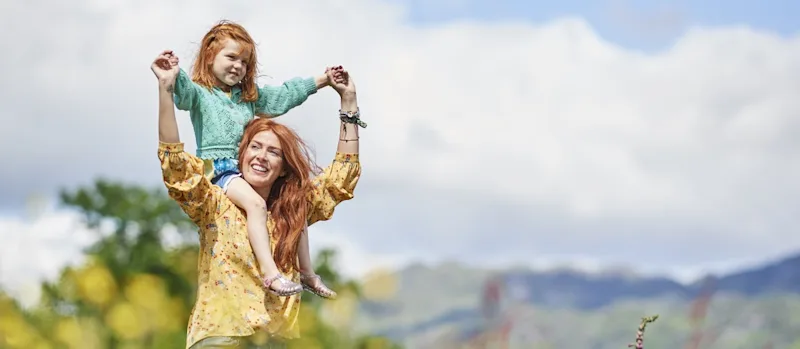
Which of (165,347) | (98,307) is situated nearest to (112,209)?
(98,307)

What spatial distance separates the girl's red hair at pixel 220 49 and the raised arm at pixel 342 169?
0.32m

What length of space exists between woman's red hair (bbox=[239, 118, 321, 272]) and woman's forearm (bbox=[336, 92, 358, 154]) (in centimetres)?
17

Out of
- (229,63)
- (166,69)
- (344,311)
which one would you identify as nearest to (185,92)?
(166,69)

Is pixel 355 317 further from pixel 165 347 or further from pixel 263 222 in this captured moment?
pixel 263 222

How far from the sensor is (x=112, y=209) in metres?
27.6

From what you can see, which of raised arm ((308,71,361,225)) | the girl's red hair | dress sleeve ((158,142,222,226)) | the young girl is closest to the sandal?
the young girl

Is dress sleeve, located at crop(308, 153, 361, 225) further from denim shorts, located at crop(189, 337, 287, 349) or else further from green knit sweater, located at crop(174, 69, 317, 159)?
denim shorts, located at crop(189, 337, 287, 349)

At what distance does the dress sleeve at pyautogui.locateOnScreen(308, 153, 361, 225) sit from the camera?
567cm

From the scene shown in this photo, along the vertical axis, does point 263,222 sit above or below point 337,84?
below

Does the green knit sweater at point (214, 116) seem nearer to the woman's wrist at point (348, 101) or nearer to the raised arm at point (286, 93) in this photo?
the raised arm at point (286, 93)

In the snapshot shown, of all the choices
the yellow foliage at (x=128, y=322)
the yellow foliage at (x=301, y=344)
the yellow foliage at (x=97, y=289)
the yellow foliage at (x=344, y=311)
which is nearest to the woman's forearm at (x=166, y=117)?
the yellow foliage at (x=301, y=344)

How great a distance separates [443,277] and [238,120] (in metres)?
17.2

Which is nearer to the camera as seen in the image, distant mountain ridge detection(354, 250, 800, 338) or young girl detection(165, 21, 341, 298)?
young girl detection(165, 21, 341, 298)

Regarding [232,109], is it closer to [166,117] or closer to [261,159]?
[261,159]
